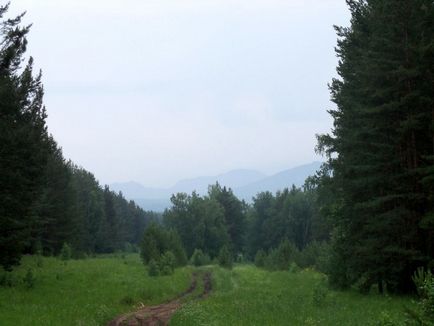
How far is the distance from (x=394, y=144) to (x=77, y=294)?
55.1 ft

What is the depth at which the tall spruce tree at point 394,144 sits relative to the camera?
2117 centimetres

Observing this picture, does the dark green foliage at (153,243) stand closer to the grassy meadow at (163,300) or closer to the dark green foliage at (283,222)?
the grassy meadow at (163,300)

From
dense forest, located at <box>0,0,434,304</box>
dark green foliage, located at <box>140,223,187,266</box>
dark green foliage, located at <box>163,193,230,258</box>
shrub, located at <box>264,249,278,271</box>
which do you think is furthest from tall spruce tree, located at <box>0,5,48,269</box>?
dark green foliage, located at <box>163,193,230,258</box>

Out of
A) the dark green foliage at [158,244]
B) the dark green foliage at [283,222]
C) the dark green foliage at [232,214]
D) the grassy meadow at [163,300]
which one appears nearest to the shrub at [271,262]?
the dark green foliage at [158,244]

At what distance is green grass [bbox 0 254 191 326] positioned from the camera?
17938mm

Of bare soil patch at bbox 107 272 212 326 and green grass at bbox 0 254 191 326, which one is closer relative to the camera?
green grass at bbox 0 254 191 326

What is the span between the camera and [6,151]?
72.1 feet

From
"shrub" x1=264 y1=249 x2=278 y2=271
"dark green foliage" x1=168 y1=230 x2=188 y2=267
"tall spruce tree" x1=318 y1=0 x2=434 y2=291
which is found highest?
"tall spruce tree" x1=318 y1=0 x2=434 y2=291

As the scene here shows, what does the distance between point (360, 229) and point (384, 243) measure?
2.80 meters

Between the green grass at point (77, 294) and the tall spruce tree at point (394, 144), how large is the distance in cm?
1163

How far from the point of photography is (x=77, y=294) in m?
24.8

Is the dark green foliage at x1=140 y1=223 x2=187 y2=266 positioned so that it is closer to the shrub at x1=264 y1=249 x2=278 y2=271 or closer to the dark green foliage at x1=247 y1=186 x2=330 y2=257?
the shrub at x1=264 y1=249 x2=278 y2=271

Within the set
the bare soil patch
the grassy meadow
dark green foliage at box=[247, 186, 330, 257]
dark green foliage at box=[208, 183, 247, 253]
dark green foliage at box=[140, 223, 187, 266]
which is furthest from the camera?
dark green foliage at box=[208, 183, 247, 253]

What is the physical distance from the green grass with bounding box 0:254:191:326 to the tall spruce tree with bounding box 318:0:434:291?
1163 centimetres
